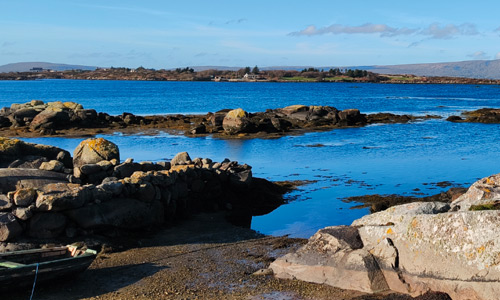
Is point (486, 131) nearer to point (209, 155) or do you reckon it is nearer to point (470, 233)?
point (209, 155)

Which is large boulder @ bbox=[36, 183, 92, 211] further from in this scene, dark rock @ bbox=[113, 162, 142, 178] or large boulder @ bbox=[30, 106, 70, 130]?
large boulder @ bbox=[30, 106, 70, 130]

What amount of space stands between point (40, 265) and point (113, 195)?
458cm

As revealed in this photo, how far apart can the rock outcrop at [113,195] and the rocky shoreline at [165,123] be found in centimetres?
2180

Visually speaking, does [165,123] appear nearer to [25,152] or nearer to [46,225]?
[25,152]

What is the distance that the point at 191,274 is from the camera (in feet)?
40.8

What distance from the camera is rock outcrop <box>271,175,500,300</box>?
9922 mm

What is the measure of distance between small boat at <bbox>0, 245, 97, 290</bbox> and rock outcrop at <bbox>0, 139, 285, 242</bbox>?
180 cm

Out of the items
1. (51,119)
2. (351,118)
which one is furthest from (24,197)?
(351,118)

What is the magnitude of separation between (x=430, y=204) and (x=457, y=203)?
1.12m

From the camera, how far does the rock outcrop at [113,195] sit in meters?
13.9

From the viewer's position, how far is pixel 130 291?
447 inches

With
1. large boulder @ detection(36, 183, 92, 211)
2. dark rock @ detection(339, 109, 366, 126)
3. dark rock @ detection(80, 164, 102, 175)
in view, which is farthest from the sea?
large boulder @ detection(36, 183, 92, 211)

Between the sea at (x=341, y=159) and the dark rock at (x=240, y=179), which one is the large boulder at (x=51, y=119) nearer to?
the sea at (x=341, y=159)

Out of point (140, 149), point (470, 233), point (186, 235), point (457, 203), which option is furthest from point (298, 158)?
point (470, 233)
